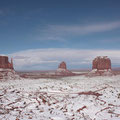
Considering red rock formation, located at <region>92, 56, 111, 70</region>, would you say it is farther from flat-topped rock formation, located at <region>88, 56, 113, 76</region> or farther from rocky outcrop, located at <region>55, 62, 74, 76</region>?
rocky outcrop, located at <region>55, 62, 74, 76</region>

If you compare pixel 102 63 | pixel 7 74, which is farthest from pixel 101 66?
pixel 7 74

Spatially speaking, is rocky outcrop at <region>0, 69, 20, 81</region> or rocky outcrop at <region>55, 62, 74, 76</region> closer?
rocky outcrop at <region>0, 69, 20, 81</region>

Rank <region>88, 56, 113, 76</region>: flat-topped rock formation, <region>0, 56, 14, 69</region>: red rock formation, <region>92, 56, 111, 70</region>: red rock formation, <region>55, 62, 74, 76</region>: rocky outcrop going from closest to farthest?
1. <region>0, 56, 14, 69</region>: red rock formation
2. <region>88, 56, 113, 76</region>: flat-topped rock formation
3. <region>92, 56, 111, 70</region>: red rock formation
4. <region>55, 62, 74, 76</region>: rocky outcrop

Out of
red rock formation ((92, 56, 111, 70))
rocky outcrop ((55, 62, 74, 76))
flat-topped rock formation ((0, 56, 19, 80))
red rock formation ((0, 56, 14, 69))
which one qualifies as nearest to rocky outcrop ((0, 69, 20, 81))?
flat-topped rock formation ((0, 56, 19, 80))

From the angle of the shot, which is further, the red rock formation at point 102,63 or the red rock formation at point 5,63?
the red rock formation at point 102,63

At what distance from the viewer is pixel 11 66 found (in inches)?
1773

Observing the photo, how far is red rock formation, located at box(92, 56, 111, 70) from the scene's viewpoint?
58.5m

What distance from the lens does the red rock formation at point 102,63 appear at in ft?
192

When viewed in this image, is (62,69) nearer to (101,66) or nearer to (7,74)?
(101,66)

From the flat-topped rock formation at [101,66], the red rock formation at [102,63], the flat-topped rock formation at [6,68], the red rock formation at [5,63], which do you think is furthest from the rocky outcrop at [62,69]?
the red rock formation at [5,63]

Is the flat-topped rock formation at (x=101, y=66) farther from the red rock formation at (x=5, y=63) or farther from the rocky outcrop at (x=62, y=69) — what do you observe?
the rocky outcrop at (x=62, y=69)

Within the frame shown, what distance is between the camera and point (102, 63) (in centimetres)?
5878

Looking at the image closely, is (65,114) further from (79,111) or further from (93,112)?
(93,112)

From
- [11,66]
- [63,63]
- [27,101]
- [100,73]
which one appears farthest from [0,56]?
[63,63]
